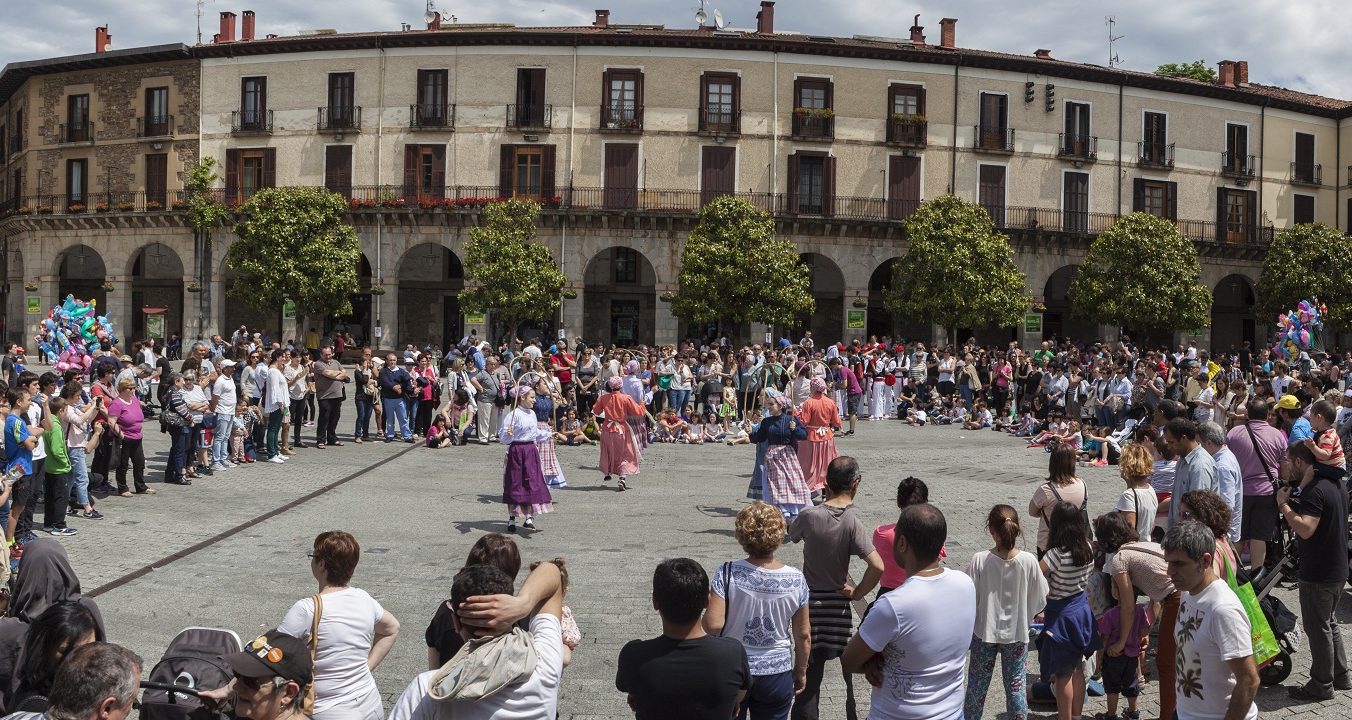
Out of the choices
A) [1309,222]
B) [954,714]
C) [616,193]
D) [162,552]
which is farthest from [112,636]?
[1309,222]

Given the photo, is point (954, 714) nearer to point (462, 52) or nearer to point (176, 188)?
point (462, 52)

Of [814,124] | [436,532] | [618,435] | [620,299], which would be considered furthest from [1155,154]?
[436,532]

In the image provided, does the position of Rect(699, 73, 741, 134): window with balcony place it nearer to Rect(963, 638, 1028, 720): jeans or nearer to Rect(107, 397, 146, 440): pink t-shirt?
Rect(107, 397, 146, 440): pink t-shirt

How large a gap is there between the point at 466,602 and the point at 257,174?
39.6 meters

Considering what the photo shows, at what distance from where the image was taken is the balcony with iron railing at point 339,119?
1528 inches

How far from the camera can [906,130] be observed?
39.2 metres

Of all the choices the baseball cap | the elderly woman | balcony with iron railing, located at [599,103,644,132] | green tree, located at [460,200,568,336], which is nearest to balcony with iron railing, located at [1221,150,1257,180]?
balcony with iron railing, located at [599,103,644,132]

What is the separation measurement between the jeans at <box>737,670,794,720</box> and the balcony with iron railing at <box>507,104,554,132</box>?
34918 millimetres

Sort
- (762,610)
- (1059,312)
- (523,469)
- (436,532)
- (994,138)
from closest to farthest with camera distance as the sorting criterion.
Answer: (762,610) → (523,469) → (436,532) → (994,138) → (1059,312)

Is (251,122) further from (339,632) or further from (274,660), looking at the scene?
(274,660)

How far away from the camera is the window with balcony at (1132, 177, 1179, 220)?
42156 mm

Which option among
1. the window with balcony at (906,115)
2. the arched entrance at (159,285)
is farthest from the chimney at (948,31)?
the arched entrance at (159,285)

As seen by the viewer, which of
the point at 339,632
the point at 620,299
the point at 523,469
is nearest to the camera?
the point at 339,632

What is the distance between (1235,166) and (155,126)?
43587mm
